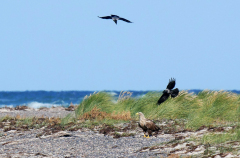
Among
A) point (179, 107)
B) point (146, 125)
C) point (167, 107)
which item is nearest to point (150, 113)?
point (167, 107)

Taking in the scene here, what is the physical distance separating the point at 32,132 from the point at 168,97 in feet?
22.0

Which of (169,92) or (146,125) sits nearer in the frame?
(146,125)

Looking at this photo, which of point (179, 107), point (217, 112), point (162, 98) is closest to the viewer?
point (217, 112)

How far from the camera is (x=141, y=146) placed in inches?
364

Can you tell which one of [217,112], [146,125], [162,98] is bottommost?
[146,125]

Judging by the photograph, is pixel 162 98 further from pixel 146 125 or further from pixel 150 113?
pixel 146 125

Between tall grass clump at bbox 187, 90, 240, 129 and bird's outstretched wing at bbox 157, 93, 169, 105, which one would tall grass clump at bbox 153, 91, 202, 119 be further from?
tall grass clump at bbox 187, 90, 240, 129

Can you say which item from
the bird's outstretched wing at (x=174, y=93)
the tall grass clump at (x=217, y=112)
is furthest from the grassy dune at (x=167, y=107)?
the bird's outstretched wing at (x=174, y=93)

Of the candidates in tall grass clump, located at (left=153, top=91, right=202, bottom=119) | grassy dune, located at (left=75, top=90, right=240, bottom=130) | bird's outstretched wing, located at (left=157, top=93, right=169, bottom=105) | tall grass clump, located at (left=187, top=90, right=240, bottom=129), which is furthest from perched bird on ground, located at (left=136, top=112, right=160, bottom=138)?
bird's outstretched wing, located at (left=157, top=93, right=169, bottom=105)

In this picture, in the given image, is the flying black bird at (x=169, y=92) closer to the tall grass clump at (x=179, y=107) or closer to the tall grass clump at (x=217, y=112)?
the tall grass clump at (x=179, y=107)

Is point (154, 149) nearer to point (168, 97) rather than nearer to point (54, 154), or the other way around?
point (54, 154)

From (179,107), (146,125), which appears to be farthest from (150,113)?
(146,125)

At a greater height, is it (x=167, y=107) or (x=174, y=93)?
(x=174, y=93)

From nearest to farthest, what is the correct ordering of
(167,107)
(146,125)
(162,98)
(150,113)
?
(146,125)
(150,113)
(167,107)
(162,98)
